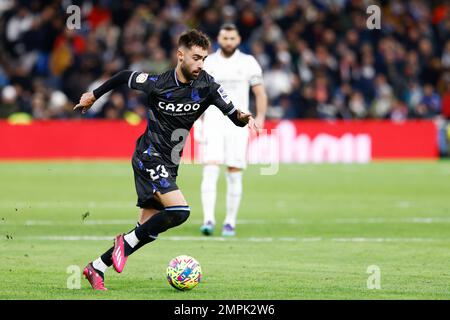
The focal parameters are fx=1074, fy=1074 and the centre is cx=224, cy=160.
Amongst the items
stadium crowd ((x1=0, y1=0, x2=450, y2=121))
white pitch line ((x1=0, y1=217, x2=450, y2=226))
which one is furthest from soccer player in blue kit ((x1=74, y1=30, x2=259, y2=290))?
stadium crowd ((x1=0, y1=0, x2=450, y2=121))

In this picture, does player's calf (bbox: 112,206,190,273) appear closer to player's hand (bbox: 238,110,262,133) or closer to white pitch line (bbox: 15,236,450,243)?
player's hand (bbox: 238,110,262,133)

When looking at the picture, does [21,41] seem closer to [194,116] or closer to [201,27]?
[201,27]

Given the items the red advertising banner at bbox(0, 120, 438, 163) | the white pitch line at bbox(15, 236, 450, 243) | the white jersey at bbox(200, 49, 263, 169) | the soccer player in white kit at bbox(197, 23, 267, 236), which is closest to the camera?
the white pitch line at bbox(15, 236, 450, 243)

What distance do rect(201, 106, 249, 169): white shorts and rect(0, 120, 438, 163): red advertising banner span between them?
10698 mm

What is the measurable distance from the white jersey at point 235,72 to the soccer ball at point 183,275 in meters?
5.17

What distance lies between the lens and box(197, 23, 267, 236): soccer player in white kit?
13656 mm

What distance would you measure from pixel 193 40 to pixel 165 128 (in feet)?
2.62

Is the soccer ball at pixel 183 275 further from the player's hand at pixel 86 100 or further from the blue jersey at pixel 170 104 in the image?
the player's hand at pixel 86 100

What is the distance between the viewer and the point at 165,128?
363 inches

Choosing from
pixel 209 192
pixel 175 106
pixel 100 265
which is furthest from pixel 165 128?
pixel 209 192

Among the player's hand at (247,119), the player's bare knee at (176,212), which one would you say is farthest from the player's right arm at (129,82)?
the player's bare knee at (176,212)
